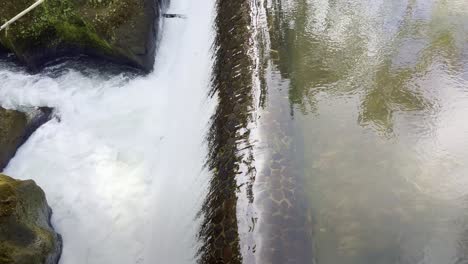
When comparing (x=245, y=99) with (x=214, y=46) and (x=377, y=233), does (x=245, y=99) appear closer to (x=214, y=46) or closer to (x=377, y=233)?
(x=214, y=46)

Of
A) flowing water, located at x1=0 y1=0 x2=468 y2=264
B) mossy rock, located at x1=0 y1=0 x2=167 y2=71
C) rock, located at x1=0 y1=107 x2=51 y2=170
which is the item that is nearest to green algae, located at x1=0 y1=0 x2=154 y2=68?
mossy rock, located at x1=0 y1=0 x2=167 y2=71

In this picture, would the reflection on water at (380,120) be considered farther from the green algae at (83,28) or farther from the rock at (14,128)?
the rock at (14,128)

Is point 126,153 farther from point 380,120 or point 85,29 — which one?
point 380,120

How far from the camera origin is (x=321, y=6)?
21.1 ft

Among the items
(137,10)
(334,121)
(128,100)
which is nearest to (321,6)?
(334,121)

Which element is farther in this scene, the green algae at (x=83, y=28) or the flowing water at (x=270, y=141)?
the green algae at (x=83, y=28)

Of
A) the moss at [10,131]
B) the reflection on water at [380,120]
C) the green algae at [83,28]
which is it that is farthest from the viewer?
the green algae at [83,28]

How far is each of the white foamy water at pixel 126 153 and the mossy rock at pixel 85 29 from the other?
380mm

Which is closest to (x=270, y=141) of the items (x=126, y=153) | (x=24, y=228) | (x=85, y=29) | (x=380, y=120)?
(x=380, y=120)

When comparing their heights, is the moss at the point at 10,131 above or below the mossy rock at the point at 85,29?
below

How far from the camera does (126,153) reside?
585cm

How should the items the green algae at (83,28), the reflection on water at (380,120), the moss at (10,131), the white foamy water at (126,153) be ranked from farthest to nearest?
the green algae at (83,28) < the moss at (10,131) < the white foamy water at (126,153) < the reflection on water at (380,120)

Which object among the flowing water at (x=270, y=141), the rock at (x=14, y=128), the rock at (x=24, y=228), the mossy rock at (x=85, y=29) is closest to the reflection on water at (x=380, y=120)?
the flowing water at (x=270, y=141)

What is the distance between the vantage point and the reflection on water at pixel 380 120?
4.03 metres
